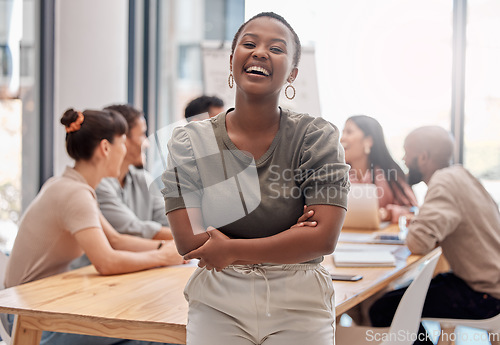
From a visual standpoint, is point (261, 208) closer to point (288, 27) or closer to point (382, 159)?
point (288, 27)

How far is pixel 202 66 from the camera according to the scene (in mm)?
4188

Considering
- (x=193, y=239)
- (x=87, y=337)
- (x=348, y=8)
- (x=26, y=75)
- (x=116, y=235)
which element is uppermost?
(x=348, y=8)

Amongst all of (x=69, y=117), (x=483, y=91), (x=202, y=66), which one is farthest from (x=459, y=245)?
(x=202, y=66)

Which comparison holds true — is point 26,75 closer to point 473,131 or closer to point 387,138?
point 387,138

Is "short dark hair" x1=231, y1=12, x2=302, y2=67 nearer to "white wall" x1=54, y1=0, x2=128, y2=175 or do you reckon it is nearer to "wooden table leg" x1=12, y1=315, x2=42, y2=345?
"wooden table leg" x1=12, y1=315, x2=42, y2=345

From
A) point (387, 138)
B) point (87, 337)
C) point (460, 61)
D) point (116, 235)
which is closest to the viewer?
point (87, 337)

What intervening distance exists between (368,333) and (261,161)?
3.48 feet

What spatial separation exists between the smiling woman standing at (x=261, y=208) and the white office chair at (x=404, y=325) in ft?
2.04

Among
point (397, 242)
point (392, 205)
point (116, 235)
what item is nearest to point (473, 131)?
point (392, 205)

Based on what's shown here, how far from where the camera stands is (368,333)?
6.49 feet

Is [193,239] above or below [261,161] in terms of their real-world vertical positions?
below

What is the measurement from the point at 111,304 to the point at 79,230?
469 mm

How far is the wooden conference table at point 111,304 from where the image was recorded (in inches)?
59.1

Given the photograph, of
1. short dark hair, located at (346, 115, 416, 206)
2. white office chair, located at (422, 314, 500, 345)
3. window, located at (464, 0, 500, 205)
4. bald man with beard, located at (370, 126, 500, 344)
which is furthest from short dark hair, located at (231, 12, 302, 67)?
window, located at (464, 0, 500, 205)
